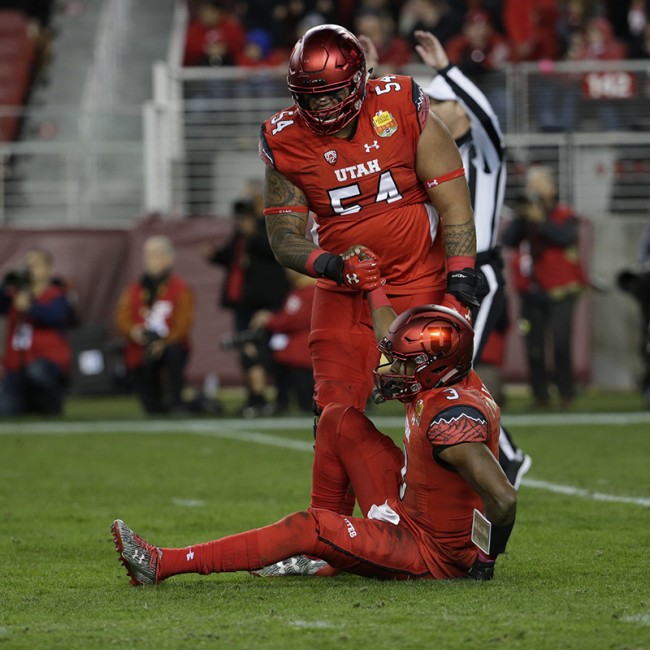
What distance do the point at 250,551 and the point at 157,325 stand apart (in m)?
9.46

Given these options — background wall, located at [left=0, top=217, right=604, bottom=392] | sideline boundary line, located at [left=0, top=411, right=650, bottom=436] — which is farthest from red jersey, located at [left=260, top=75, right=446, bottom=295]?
background wall, located at [left=0, top=217, right=604, bottom=392]

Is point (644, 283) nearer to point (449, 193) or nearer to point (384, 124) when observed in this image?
point (449, 193)

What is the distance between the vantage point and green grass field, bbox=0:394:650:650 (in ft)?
14.5

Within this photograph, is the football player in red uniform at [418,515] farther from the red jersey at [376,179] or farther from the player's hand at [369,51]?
the player's hand at [369,51]

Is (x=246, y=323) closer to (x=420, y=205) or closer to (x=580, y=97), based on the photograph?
(x=580, y=97)

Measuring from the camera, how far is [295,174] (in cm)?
611

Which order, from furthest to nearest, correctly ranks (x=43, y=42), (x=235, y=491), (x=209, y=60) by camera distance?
(x=43, y=42), (x=209, y=60), (x=235, y=491)

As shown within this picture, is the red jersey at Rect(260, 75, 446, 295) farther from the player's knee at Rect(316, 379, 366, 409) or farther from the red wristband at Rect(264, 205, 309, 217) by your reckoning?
the player's knee at Rect(316, 379, 366, 409)

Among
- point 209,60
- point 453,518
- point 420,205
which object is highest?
point 209,60

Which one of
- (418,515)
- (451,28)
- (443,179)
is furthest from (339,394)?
(451,28)

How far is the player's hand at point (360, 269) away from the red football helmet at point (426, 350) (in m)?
0.49

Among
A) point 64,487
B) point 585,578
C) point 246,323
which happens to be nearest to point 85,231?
point 246,323

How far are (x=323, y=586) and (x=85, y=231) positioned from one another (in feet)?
41.6

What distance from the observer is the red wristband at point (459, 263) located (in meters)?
6.01
